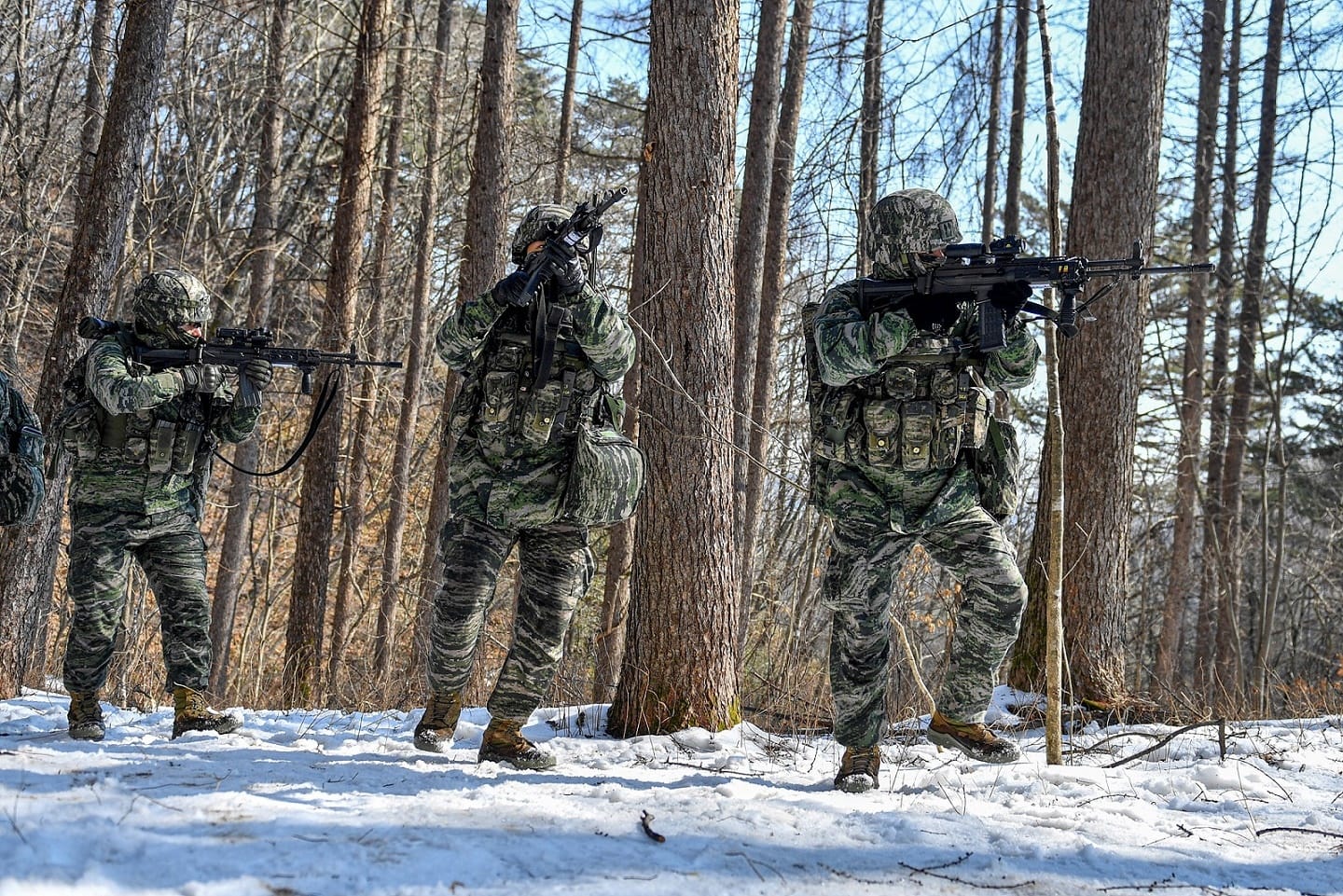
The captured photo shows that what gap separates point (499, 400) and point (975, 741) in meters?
2.25

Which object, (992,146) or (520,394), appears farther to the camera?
(992,146)

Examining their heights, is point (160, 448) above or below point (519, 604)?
above

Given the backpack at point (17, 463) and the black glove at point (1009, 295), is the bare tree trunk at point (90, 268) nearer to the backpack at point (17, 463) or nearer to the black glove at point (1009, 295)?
the backpack at point (17, 463)

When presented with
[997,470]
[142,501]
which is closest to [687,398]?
[997,470]

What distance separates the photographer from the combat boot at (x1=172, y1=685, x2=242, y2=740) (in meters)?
4.60

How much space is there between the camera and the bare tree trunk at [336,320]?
8602mm

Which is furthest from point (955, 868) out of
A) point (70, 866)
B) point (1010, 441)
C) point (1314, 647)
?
point (1314, 647)

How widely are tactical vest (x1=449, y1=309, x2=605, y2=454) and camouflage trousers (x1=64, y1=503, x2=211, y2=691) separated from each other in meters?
1.58

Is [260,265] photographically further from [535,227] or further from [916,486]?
[916,486]

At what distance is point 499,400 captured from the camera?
156 inches

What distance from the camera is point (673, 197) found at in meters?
5.05

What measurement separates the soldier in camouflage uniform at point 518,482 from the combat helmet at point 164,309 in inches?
64.3

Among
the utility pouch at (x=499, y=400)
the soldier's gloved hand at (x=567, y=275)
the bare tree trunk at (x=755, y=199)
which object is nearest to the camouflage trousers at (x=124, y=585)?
the utility pouch at (x=499, y=400)

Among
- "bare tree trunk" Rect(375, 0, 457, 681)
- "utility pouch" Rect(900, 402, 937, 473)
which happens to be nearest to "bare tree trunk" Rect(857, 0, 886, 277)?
"bare tree trunk" Rect(375, 0, 457, 681)
